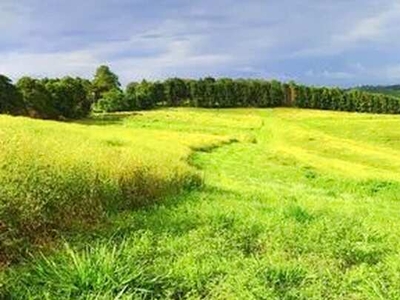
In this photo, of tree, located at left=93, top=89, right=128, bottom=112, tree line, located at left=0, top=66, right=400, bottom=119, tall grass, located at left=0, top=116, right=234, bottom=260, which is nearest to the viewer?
tall grass, located at left=0, top=116, right=234, bottom=260

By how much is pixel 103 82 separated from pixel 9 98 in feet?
177

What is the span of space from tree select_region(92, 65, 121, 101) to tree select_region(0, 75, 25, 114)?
48.0 meters

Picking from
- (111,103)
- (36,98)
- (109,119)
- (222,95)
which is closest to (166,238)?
(36,98)

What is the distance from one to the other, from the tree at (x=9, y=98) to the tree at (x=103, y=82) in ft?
157

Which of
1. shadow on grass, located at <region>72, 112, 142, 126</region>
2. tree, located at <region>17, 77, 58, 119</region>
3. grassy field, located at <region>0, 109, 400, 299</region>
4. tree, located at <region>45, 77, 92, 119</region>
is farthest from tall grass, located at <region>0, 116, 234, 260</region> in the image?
shadow on grass, located at <region>72, 112, 142, 126</region>

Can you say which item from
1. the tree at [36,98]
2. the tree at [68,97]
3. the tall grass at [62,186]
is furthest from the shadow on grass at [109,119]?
the tall grass at [62,186]

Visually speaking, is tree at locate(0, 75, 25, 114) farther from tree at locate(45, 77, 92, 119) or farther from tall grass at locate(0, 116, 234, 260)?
tall grass at locate(0, 116, 234, 260)

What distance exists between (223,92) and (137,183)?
148 metres

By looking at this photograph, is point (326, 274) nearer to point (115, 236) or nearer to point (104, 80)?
point (115, 236)

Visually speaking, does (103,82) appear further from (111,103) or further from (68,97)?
(68,97)

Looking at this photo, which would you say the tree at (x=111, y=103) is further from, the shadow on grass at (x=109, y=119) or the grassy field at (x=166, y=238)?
the grassy field at (x=166, y=238)

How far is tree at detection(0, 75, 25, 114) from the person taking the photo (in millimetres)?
89688

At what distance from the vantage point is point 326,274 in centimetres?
1186

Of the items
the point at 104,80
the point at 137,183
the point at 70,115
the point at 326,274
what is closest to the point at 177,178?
the point at 137,183
